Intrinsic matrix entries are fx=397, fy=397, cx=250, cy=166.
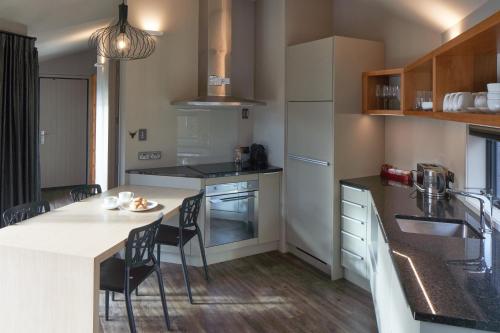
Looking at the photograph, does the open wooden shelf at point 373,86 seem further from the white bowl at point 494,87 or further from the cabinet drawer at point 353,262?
the white bowl at point 494,87

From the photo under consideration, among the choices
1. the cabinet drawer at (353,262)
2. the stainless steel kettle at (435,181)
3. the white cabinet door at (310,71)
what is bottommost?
the cabinet drawer at (353,262)

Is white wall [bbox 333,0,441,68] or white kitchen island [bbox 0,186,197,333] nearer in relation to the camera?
white kitchen island [bbox 0,186,197,333]

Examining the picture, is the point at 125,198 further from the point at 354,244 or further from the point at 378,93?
the point at 378,93

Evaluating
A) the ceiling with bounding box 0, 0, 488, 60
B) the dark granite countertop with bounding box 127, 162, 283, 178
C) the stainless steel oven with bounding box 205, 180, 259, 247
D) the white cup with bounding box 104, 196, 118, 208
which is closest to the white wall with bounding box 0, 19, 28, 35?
the ceiling with bounding box 0, 0, 488, 60

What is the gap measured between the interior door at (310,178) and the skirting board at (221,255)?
0.31 metres

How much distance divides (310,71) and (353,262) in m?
1.80

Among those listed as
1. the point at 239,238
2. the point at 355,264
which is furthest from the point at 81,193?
the point at 355,264

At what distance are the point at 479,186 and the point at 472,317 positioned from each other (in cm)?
172

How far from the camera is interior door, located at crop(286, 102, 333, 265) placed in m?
3.63

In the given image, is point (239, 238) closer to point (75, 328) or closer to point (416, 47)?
point (75, 328)

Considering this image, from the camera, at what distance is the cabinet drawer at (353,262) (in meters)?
3.33

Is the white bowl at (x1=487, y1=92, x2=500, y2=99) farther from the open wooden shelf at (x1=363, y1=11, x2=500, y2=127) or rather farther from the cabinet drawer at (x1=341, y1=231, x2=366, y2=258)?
the cabinet drawer at (x1=341, y1=231, x2=366, y2=258)

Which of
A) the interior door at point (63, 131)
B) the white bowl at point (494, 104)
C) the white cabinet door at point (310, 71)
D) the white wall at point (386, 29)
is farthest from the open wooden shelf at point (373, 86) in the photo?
the interior door at point (63, 131)

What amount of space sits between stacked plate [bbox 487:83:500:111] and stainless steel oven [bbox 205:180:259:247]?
265cm
